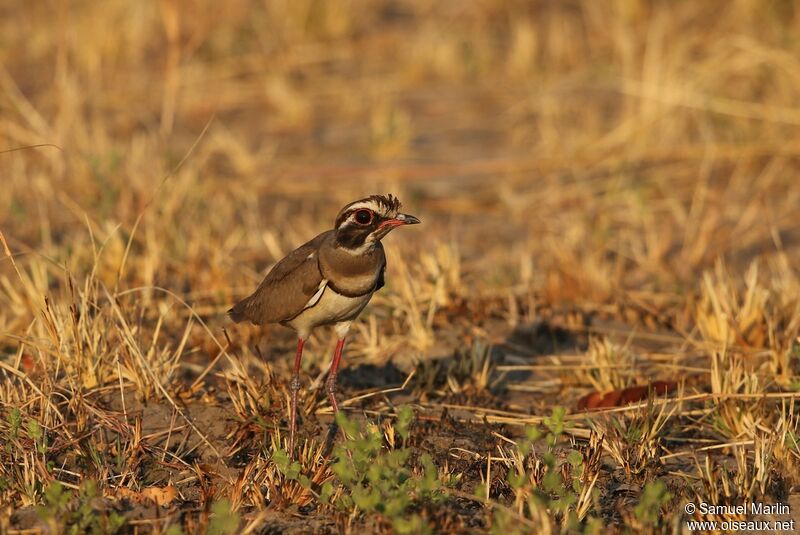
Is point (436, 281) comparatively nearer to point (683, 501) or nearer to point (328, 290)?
point (328, 290)

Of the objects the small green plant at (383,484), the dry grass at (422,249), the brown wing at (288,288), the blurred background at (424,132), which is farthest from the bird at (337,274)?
the blurred background at (424,132)

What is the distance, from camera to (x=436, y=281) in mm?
6473

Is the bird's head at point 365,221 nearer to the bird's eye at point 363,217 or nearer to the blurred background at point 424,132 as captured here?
the bird's eye at point 363,217

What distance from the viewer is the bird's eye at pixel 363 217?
4.79 m

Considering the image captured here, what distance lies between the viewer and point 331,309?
4.86 meters

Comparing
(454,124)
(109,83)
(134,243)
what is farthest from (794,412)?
(109,83)

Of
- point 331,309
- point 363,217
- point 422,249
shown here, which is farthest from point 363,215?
point 422,249

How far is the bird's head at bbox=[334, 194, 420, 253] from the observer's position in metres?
4.78

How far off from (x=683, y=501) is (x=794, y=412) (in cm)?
124

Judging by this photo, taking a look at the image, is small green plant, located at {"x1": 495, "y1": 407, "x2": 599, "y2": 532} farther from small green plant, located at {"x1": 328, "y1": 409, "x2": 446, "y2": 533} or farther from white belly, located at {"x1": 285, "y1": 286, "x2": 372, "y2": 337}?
white belly, located at {"x1": 285, "y1": 286, "x2": 372, "y2": 337}

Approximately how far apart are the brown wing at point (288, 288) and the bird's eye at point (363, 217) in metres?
0.25

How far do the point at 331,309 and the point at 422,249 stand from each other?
2.40 meters

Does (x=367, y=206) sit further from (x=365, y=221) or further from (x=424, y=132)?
(x=424, y=132)

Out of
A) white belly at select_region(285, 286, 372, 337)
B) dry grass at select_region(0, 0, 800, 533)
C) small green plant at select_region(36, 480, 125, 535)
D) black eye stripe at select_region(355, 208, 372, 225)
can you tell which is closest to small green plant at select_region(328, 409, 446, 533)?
dry grass at select_region(0, 0, 800, 533)
